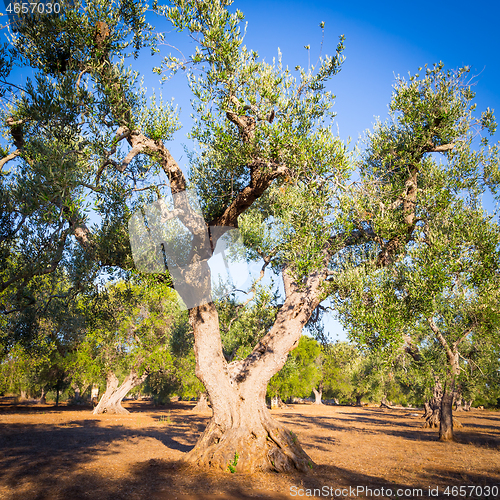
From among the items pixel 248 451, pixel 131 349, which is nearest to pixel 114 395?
pixel 131 349

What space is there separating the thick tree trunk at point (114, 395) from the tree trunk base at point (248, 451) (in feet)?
93.5

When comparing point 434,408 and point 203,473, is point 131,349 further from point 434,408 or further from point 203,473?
point 434,408

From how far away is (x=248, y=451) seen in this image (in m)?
11.0

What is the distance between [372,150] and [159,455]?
56.0 ft

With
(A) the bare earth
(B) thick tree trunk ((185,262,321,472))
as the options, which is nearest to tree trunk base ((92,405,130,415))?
(A) the bare earth

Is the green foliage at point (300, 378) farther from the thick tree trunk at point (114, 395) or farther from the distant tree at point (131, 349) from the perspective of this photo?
the thick tree trunk at point (114, 395)

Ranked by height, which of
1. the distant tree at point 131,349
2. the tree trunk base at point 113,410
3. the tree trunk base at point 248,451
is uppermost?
the distant tree at point 131,349

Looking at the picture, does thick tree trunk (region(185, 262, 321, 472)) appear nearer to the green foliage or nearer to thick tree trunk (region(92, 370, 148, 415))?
thick tree trunk (region(92, 370, 148, 415))

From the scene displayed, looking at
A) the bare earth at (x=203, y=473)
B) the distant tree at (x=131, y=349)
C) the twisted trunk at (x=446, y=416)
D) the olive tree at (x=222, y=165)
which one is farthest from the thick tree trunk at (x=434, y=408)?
the distant tree at (x=131, y=349)

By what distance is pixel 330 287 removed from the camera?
40.3 ft

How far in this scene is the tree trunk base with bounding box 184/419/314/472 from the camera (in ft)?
35.6

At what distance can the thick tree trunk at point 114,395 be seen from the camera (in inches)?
1437

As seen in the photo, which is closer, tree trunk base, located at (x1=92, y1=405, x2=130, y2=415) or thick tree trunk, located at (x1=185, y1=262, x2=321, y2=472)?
thick tree trunk, located at (x1=185, y1=262, x2=321, y2=472)

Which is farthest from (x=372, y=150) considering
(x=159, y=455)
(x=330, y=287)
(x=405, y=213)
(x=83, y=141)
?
(x=159, y=455)
